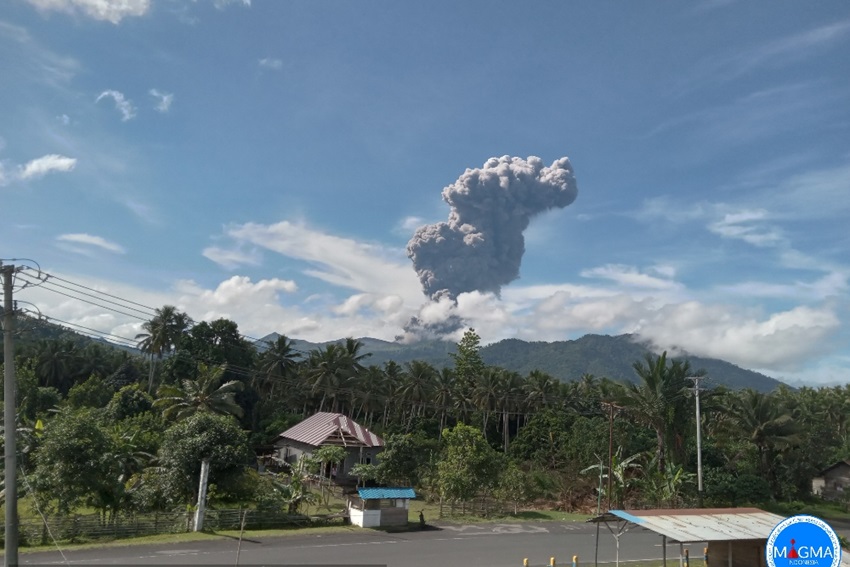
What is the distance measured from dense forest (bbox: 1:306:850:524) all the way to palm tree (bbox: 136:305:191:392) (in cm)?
17

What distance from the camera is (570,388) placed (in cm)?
8394

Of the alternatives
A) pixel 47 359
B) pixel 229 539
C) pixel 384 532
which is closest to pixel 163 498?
→ pixel 229 539

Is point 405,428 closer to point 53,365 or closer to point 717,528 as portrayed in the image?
point 53,365

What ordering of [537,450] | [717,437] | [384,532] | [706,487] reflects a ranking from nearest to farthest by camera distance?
[384,532], [706,487], [717,437], [537,450]

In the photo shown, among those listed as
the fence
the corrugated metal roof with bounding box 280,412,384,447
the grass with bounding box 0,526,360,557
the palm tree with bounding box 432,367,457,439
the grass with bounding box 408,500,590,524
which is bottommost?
the grass with bounding box 408,500,590,524

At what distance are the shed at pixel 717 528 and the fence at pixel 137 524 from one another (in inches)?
563

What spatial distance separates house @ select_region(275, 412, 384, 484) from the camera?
4903 cm

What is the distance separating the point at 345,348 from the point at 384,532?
47.1m

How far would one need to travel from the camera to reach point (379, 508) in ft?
105

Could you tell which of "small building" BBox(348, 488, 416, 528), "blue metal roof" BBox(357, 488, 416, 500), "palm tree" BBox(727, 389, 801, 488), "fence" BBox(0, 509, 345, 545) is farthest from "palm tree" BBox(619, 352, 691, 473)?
"fence" BBox(0, 509, 345, 545)

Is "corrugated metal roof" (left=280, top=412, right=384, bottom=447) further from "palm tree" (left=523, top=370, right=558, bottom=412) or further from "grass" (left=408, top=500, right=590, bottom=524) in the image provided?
"palm tree" (left=523, top=370, right=558, bottom=412)

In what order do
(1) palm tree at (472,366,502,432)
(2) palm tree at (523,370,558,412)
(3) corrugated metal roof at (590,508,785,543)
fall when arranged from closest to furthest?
(3) corrugated metal roof at (590,508,785,543), (1) palm tree at (472,366,502,432), (2) palm tree at (523,370,558,412)

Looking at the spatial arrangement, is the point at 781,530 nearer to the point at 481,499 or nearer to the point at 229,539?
the point at 229,539

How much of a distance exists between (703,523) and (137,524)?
22951 millimetres
